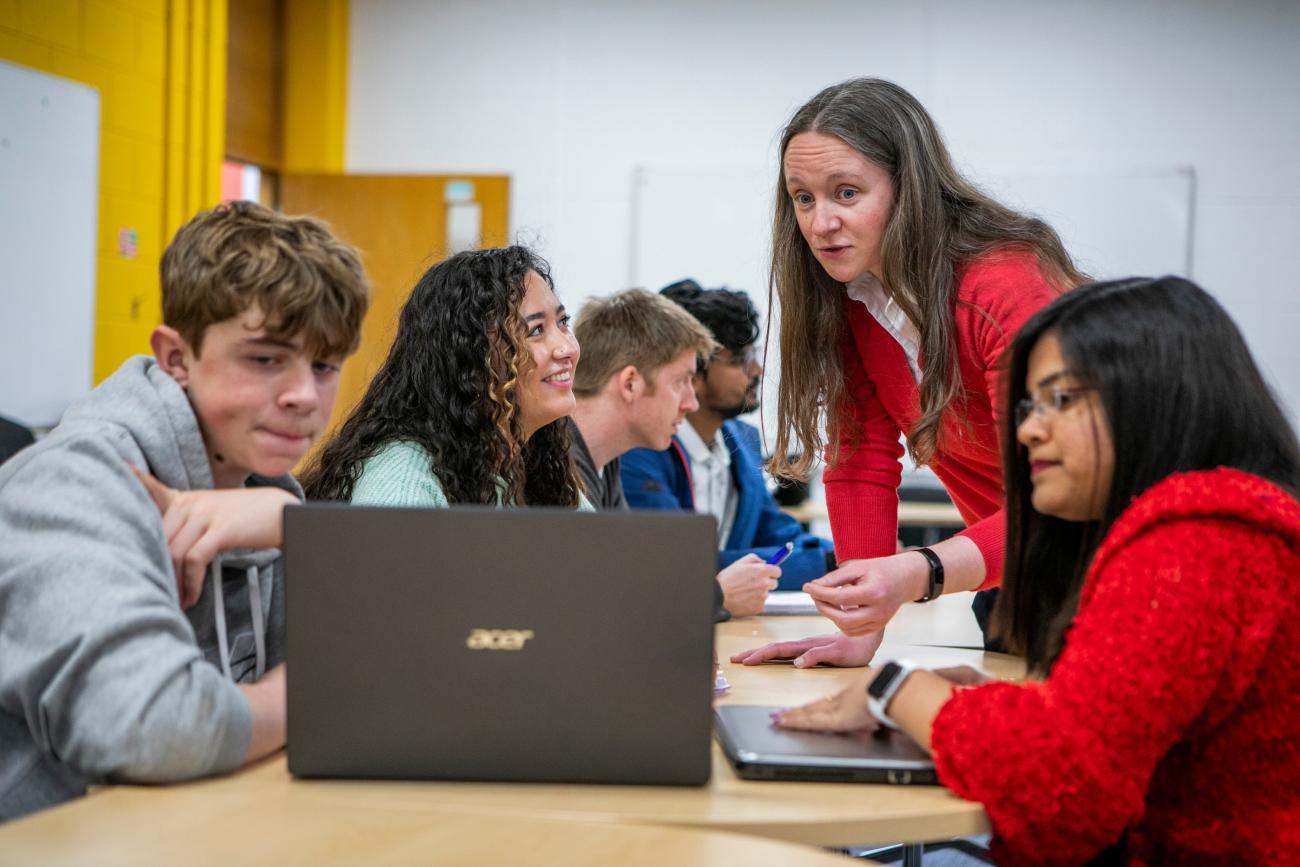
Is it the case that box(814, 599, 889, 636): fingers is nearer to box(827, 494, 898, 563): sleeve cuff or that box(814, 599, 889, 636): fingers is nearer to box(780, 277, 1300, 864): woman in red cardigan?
box(780, 277, 1300, 864): woman in red cardigan

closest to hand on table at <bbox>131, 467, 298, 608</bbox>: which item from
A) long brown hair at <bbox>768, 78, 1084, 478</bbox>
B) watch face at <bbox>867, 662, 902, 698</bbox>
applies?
watch face at <bbox>867, 662, 902, 698</bbox>

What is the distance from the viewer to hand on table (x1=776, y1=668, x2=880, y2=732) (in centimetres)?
119

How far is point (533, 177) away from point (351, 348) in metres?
4.51

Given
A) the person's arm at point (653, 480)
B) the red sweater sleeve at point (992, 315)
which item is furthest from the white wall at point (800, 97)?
the red sweater sleeve at point (992, 315)

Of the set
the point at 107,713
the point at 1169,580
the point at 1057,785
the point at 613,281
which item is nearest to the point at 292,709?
the point at 107,713

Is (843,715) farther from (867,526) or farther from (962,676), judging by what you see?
(867,526)

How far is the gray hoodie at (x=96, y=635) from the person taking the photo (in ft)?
3.22

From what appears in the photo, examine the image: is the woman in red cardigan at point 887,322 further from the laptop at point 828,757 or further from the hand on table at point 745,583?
the laptop at point 828,757

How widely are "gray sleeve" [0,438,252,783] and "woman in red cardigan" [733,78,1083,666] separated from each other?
0.73 m

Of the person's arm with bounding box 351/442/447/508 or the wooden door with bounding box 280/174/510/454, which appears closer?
the person's arm with bounding box 351/442/447/508

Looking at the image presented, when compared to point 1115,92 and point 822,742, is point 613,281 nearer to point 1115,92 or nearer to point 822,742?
point 1115,92

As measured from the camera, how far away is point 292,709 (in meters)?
1.02

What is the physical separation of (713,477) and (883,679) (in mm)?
2090

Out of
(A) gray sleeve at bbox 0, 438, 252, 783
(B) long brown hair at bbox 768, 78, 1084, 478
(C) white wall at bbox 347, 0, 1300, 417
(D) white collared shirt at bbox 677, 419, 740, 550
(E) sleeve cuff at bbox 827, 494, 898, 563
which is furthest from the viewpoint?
(C) white wall at bbox 347, 0, 1300, 417
